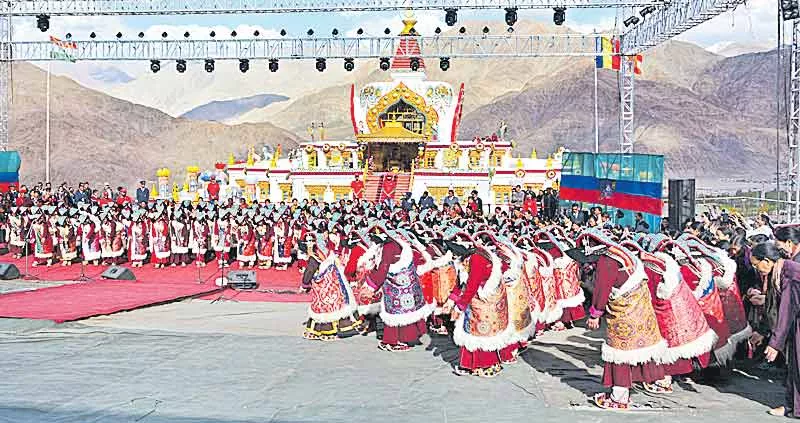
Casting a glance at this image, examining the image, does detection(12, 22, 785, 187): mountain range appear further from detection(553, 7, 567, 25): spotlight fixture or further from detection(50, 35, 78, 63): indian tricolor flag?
detection(553, 7, 567, 25): spotlight fixture

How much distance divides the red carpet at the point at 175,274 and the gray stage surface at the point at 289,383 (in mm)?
5807

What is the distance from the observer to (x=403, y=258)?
9812 millimetres

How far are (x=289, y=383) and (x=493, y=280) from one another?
2068mm

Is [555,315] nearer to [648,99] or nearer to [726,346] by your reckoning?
[726,346]

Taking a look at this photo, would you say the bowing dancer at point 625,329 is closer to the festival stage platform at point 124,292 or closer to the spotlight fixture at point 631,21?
the festival stage platform at point 124,292

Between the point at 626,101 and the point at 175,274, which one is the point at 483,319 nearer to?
the point at 175,274

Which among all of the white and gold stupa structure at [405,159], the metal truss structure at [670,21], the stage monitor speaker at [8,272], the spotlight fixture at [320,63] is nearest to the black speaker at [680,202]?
the metal truss structure at [670,21]

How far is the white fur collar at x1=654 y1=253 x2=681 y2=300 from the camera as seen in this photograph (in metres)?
7.75

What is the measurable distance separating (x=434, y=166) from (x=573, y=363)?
2208 cm

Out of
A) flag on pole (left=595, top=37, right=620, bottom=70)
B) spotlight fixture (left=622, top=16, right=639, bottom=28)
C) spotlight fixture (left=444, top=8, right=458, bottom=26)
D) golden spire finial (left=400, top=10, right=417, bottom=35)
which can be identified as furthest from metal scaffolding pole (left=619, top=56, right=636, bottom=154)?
golden spire finial (left=400, top=10, right=417, bottom=35)

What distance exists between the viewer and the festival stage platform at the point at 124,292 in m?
12.4

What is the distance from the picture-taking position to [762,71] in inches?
4134

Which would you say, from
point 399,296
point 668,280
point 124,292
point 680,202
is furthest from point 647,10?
point 668,280

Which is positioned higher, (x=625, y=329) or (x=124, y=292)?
(x=625, y=329)
